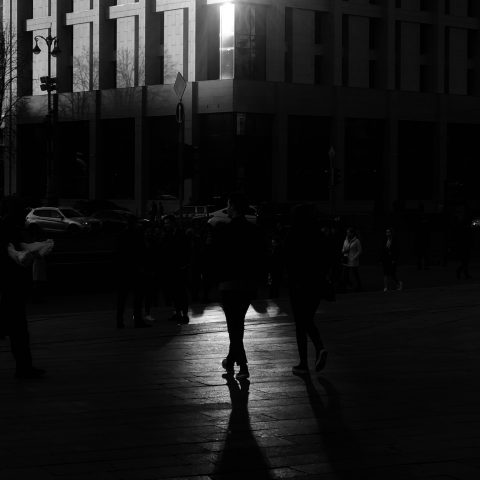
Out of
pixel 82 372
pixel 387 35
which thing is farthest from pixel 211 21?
pixel 82 372

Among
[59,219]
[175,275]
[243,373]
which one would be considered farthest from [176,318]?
[59,219]

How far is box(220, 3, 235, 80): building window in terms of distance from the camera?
204 feet

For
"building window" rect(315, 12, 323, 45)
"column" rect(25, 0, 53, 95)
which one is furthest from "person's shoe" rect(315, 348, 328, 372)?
"column" rect(25, 0, 53, 95)

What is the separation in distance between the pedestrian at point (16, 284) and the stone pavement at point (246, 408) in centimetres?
24

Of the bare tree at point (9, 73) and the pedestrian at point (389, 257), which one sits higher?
the bare tree at point (9, 73)

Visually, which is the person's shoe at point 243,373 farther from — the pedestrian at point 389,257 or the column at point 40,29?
the column at point 40,29

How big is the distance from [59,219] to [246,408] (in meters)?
42.0

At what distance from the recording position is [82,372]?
459 inches

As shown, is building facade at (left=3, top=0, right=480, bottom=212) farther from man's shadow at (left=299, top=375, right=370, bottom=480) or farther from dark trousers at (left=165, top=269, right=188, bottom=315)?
man's shadow at (left=299, top=375, right=370, bottom=480)

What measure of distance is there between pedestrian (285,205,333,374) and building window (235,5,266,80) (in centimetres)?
5158

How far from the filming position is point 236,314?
1109cm

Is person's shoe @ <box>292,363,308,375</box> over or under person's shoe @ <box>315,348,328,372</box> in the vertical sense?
under

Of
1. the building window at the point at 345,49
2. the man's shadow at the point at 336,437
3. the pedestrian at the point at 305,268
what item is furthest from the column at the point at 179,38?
the man's shadow at the point at 336,437

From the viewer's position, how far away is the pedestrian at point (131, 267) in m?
17.3
